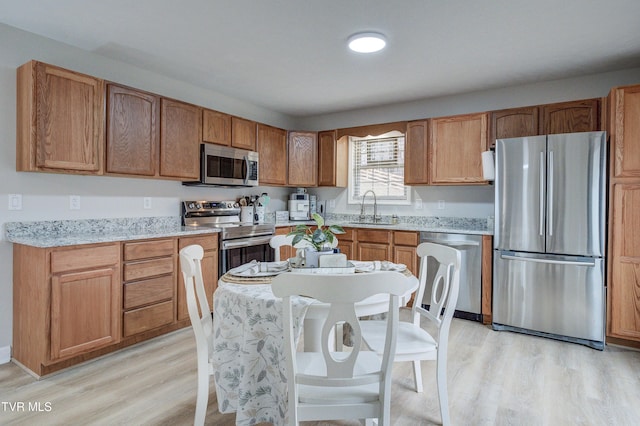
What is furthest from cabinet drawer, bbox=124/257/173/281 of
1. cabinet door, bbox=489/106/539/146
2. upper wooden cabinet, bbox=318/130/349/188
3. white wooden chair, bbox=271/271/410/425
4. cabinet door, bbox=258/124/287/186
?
cabinet door, bbox=489/106/539/146

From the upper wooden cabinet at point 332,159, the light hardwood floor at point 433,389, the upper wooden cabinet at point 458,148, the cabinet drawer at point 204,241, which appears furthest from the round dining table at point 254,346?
the upper wooden cabinet at point 332,159

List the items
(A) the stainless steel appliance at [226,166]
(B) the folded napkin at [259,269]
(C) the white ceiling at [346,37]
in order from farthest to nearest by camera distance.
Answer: (A) the stainless steel appliance at [226,166]
(C) the white ceiling at [346,37]
(B) the folded napkin at [259,269]

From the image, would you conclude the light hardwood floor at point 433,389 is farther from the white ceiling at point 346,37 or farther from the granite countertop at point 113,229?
the white ceiling at point 346,37

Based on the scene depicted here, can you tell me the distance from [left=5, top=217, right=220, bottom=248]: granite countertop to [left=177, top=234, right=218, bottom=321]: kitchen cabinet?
0.23ft

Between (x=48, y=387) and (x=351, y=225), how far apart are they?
3.18 meters

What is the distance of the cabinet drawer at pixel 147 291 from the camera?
2.89 meters

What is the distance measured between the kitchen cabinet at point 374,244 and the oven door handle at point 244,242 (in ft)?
3.61

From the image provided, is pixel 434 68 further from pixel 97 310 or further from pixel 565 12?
pixel 97 310

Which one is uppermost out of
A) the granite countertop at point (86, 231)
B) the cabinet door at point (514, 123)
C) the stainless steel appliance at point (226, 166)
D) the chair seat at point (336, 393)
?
the cabinet door at point (514, 123)

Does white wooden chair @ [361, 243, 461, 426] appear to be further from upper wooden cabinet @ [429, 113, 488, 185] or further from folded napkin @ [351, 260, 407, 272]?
upper wooden cabinet @ [429, 113, 488, 185]

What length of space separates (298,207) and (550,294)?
10.3ft

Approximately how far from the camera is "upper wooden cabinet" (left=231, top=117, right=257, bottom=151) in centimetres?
418

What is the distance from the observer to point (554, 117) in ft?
11.6

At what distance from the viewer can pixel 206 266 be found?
11.6 feet
